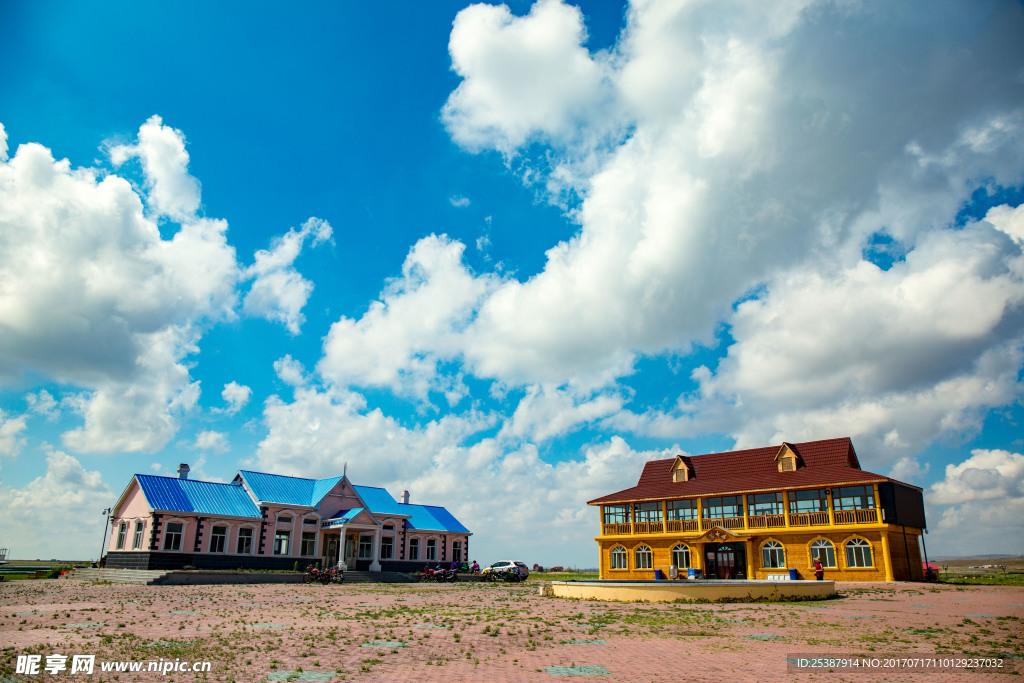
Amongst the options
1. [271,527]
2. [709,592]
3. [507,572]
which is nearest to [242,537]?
[271,527]

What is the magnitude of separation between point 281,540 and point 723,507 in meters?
30.5

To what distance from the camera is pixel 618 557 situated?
44.8 meters

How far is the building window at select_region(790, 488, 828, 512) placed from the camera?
3675 cm

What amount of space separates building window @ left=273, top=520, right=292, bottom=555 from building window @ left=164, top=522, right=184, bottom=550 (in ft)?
20.9

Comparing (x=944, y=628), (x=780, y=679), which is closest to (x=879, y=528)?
(x=944, y=628)

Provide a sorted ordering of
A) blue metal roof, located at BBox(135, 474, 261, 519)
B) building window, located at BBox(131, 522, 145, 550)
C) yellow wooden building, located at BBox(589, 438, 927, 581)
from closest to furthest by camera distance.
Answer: yellow wooden building, located at BBox(589, 438, 927, 581) → building window, located at BBox(131, 522, 145, 550) → blue metal roof, located at BBox(135, 474, 261, 519)

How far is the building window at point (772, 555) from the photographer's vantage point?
123ft

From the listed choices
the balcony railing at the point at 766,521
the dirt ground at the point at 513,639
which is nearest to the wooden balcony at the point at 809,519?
the balcony railing at the point at 766,521

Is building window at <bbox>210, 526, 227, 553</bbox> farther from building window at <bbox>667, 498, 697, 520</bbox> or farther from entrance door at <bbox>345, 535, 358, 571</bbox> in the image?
building window at <bbox>667, 498, 697, 520</bbox>

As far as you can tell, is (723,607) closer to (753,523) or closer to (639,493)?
(753,523)

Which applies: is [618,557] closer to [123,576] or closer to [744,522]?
[744,522]

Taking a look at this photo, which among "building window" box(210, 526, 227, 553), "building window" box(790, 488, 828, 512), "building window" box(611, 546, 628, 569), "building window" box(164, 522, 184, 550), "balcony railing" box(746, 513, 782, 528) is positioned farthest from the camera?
"building window" box(611, 546, 628, 569)

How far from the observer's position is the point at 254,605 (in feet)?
66.9

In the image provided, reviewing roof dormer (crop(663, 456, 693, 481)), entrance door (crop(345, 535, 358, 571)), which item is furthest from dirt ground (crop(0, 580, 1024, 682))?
entrance door (crop(345, 535, 358, 571))
